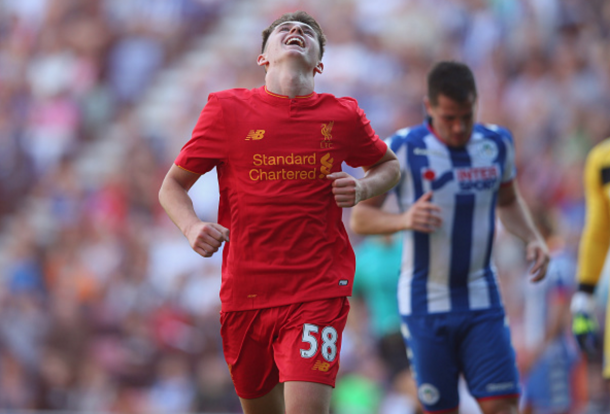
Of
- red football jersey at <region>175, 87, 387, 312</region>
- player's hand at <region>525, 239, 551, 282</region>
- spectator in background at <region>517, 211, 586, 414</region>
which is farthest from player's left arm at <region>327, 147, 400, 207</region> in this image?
spectator in background at <region>517, 211, 586, 414</region>

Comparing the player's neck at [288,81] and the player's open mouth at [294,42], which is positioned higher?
the player's open mouth at [294,42]

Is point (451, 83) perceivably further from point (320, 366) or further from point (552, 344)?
point (552, 344)

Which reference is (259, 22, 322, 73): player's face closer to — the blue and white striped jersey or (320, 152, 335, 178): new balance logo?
(320, 152, 335, 178): new balance logo

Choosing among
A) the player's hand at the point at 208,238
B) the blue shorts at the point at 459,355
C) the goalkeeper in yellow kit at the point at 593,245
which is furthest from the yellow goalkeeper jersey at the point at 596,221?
the player's hand at the point at 208,238

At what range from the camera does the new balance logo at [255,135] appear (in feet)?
11.9

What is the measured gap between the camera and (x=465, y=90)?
4656mm

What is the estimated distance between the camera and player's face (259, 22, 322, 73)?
146 inches

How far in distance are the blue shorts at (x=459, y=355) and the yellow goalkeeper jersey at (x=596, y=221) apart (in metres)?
0.66

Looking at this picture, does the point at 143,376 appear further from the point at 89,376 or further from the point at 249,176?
the point at 249,176

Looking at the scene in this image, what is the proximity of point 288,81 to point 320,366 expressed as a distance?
125cm

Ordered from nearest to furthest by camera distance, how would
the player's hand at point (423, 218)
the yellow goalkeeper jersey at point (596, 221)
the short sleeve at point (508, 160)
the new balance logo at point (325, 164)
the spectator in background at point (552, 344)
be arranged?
the new balance logo at point (325, 164) < the player's hand at point (423, 218) < the yellow goalkeeper jersey at point (596, 221) < the short sleeve at point (508, 160) < the spectator in background at point (552, 344)

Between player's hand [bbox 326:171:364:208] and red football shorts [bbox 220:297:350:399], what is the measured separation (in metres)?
0.43

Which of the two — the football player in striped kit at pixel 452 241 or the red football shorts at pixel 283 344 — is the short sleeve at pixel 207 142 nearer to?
the red football shorts at pixel 283 344

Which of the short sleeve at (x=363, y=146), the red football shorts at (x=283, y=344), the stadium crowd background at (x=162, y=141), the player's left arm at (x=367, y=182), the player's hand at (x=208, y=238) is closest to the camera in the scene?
the player's hand at (x=208, y=238)
